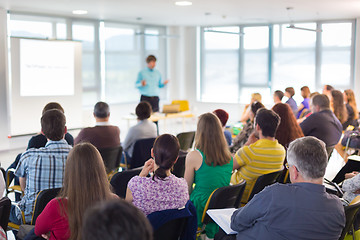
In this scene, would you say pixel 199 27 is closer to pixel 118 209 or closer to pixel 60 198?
pixel 60 198

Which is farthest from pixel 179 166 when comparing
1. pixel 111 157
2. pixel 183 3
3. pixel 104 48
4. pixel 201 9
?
pixel 104 48

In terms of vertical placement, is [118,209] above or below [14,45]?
below

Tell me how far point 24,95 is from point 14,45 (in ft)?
3.40

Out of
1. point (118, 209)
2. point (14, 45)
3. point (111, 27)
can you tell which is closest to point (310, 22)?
point (111, 27)

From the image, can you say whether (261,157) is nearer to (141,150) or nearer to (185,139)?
(141,150)

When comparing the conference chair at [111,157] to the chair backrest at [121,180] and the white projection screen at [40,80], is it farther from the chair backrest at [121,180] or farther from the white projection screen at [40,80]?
the white projection screen at [40,80]

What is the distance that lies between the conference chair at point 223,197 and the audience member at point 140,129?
2324 millimetres

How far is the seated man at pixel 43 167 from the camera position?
3164 millimetres

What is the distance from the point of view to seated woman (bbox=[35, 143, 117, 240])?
2180 mm

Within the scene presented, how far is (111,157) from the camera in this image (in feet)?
15.0

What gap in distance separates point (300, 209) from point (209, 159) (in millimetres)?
1410

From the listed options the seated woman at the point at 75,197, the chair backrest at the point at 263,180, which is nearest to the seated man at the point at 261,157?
the chair backrest at the point at 263,180

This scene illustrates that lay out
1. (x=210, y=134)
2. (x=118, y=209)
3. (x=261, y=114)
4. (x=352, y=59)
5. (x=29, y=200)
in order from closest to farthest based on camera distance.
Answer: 1. (x=118, y=209)
2. (x=29, y=200)
3. (x=210, y=134)
4. (x=261, y=114)
5. (x=352, y=59)

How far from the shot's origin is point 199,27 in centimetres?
1332
